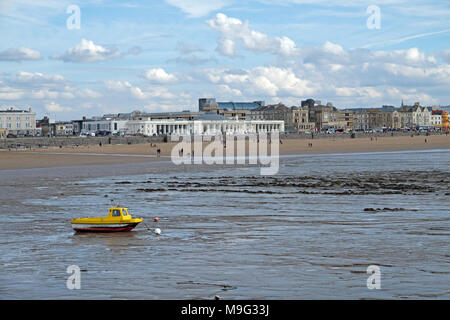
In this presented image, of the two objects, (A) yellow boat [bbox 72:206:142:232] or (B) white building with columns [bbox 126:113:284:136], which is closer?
(A) yellow boat [bbox 72:206:142:232]

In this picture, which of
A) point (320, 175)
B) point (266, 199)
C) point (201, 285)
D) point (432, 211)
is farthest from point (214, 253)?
point (320, 175)

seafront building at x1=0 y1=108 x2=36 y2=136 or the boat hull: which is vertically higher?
seafront building at x1=0 y1=108 x2=36 y2=136

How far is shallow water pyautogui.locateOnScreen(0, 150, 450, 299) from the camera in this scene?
1326 cm

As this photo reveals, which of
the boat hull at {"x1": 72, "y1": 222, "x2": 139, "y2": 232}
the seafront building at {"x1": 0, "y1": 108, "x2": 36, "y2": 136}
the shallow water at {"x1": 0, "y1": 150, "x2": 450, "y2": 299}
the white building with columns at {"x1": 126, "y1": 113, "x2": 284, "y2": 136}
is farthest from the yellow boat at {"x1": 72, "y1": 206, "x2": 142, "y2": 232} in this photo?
the seafront building at {"x1": 0, "y1": 108, "x2": 36, "y2": 136}

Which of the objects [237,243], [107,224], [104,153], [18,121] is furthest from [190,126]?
[237,243]

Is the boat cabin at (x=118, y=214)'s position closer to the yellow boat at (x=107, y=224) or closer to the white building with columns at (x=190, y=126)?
the yellow boat at (x=107, y=224)

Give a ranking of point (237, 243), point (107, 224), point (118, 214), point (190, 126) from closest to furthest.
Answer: point (237, 243) < point (107, 224) < point (118, 214) < point (190, 126)

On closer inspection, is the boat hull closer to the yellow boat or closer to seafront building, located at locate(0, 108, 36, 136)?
the yellow boat

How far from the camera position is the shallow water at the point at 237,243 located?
43.5 feet

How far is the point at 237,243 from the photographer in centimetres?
1808

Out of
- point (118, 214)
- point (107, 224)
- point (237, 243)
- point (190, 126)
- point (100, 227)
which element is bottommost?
point (237, 243)

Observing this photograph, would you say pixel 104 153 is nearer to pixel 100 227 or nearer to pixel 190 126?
pixel 100 227

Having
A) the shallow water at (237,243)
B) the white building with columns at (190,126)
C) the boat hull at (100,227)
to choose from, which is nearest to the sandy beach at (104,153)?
the shallow water at (237,243)

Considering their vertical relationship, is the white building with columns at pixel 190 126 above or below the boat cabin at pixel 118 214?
above
